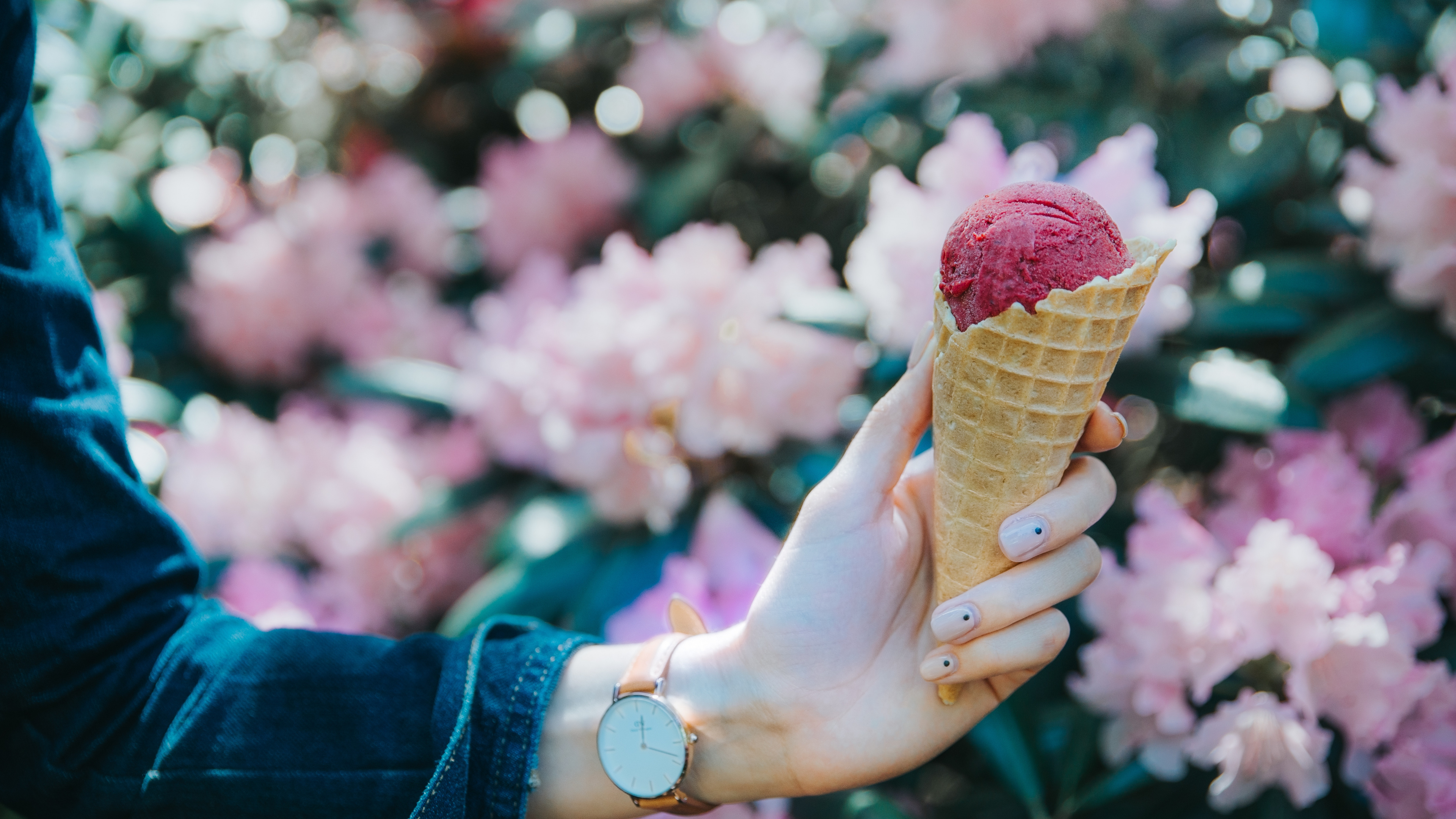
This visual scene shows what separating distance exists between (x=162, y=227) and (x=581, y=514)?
92 cm

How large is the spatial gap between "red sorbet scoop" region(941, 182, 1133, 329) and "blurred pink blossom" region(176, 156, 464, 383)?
1.00 metres

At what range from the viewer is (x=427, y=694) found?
0.68 m

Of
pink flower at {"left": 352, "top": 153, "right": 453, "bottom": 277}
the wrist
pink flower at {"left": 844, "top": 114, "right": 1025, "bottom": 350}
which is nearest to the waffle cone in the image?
the wrist

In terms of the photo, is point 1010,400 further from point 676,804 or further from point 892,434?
point 676,804

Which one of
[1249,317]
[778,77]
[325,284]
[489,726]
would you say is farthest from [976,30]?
[325,284]

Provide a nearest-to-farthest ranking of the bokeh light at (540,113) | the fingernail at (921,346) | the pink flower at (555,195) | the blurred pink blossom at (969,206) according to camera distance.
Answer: the fingernail at (921,346)
the blurred pink blossom at (969,206)
the pink flower at (555,195)
the bokeh light at (540,113)

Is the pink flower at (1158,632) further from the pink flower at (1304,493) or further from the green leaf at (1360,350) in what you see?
the green leaf at (1360,350)

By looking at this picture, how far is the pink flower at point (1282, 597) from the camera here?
70cm

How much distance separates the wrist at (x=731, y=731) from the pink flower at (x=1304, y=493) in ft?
1.59

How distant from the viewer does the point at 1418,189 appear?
796 millimetres

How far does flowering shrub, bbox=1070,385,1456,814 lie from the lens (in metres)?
0.70

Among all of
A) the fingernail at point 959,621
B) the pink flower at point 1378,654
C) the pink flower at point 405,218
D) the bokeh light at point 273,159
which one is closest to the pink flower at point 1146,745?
the pink flower at point 1378,654

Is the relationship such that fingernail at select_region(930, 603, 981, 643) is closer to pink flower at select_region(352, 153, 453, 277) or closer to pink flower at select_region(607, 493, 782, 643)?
pink flower at select_region(607, 493, 782, 643)

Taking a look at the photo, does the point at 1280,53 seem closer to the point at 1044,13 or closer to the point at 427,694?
the point at 1044,13
